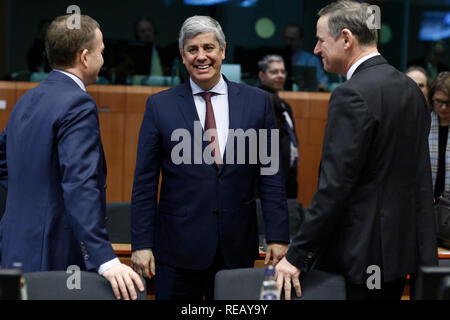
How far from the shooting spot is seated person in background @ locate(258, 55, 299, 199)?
480cm

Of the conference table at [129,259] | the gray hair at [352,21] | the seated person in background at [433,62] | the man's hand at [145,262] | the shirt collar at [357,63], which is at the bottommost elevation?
the conference table at [129,259]

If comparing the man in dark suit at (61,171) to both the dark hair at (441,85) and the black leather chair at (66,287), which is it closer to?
the black leather chair at (66,287)

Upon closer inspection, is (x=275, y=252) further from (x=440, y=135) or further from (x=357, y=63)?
(x=440, y=135)

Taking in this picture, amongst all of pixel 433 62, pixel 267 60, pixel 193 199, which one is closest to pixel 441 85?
pixel 193 199

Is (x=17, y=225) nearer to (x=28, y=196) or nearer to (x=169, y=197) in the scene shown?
(x=28, y=196)

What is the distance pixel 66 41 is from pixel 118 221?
4.86ft

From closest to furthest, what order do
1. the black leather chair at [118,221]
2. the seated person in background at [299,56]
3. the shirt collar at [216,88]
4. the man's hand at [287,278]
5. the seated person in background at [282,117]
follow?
1. the man's hand at [287,278]
2. the shirt collar at [216,88]
3. the black leather chair at [118,221]
4. the seated person in background at [282,117]
5. the seated person in background at [299,56]

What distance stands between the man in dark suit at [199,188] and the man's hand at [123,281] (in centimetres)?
56

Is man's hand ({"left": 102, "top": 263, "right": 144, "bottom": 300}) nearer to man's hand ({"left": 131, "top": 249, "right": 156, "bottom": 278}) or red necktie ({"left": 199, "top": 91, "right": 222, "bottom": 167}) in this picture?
man's hand ({"left": 131, "top": 249, "right": 156, "bottom": 278})

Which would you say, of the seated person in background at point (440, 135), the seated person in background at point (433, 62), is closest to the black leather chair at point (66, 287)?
the seated person in background at point (440, 135)

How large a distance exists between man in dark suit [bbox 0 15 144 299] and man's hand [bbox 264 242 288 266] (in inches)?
28.6

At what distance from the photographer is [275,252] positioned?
2.39 meters

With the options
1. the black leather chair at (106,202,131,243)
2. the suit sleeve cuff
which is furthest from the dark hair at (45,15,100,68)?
the black leather chair at (106,202,131,243)

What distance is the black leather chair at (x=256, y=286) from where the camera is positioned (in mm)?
1836
